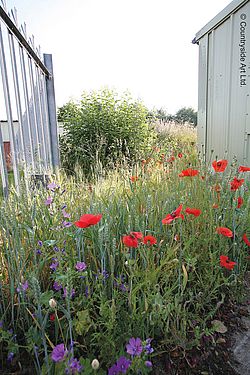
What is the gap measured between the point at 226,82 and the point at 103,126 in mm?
2691

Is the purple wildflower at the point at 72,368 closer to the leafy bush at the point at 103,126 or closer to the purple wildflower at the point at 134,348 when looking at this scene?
the purple wildflower at the point at 134,348

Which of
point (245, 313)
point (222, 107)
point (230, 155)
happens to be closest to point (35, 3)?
point (222, 107)

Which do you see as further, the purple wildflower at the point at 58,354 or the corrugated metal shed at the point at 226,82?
the corrugated metal shed at the point at 226,82

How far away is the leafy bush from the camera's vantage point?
228 inches

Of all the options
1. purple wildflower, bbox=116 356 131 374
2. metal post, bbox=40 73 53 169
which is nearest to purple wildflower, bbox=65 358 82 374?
purple wildflower, bbox=116 356 131 374

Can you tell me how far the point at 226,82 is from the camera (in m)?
3.93

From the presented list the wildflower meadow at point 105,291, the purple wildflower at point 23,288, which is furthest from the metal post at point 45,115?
the purple wildflower at point 23,288

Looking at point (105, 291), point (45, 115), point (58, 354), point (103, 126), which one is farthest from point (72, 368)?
point (103, 126)

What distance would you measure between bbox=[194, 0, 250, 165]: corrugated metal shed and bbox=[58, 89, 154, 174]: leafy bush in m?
1.67

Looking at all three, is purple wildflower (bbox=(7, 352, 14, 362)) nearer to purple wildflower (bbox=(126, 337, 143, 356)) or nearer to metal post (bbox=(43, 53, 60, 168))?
purple wildflower (bbox=(126, 337, 143, 356))

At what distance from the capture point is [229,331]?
1.20 metres

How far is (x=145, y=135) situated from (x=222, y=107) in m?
2.34

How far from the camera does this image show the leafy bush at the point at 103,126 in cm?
580

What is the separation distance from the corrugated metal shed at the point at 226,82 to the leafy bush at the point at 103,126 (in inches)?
65.6
